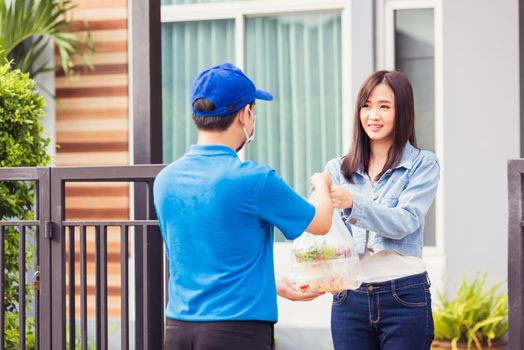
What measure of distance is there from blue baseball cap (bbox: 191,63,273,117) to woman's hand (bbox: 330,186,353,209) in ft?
1.64

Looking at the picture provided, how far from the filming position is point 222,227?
2707 mm

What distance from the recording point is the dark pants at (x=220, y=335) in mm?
2705

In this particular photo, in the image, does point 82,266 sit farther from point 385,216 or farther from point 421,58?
point 421,58

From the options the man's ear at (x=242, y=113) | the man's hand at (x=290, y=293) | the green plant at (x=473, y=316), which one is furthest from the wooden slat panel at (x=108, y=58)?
the man's ear at (x=242, y=113)

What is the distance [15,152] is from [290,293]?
101 inches

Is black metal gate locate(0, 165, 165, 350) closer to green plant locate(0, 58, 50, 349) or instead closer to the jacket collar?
green plant locate(0, 58, 50, 349)

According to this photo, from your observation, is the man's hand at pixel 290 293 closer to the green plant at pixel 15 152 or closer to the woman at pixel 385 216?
the woman at pixel 385 216

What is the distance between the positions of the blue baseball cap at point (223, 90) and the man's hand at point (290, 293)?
0.77m

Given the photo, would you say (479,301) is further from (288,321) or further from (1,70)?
(1,70)

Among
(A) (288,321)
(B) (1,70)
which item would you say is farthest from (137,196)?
(A) (288,321)

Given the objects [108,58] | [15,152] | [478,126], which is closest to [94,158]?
[108,58]

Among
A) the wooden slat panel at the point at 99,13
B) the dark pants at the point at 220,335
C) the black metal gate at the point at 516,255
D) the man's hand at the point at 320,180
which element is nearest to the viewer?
the dark pants at the point at 220,335

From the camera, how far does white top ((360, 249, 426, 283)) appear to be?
10.6 ft

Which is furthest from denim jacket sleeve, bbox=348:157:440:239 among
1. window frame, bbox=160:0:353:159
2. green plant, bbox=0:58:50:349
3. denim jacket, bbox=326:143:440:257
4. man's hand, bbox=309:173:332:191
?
window frame, bbox=160:0:353:159
